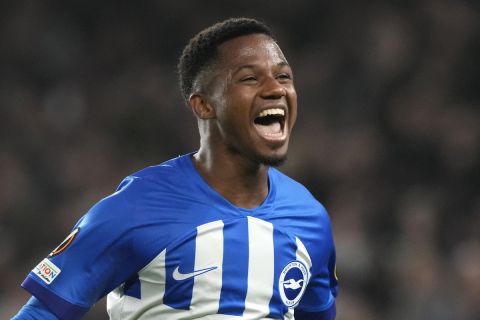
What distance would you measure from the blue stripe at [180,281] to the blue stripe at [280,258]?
26 cm

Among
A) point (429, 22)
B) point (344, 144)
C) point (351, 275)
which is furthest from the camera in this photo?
point (429, 22)

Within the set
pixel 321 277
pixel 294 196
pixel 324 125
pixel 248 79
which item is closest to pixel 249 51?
pixel 248 79

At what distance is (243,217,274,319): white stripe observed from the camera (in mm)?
2744

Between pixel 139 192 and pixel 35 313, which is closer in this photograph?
pixel 35 313

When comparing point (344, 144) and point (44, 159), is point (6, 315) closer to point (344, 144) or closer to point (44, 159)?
point (44, 159)

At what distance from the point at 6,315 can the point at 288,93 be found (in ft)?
10.8

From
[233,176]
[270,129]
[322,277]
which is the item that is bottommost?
[322,277]

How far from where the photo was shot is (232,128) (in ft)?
9.30

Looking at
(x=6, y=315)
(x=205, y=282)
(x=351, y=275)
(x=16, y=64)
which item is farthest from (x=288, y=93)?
(x=16, y=64)

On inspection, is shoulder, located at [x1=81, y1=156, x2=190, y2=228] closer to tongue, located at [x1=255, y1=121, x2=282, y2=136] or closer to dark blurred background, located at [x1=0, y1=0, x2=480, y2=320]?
tongue, located at [x1=255, y1=121, x2=282, y2=136]

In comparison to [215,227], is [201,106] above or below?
above

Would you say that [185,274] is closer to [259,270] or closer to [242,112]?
[259,270]

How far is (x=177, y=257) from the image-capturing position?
2678 mm

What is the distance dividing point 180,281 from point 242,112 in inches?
20.1
